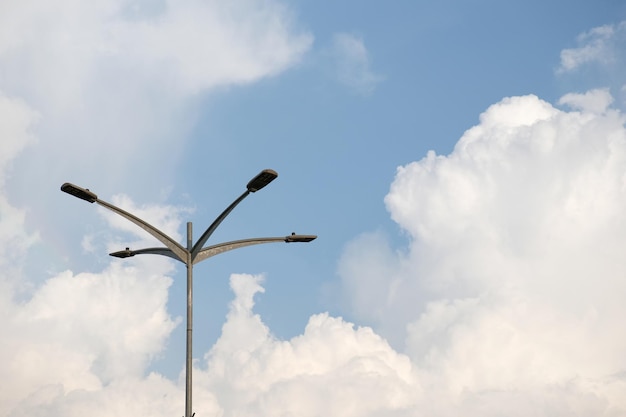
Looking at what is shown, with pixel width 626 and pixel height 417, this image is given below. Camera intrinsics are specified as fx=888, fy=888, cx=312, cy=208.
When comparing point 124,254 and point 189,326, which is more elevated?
point 124,254

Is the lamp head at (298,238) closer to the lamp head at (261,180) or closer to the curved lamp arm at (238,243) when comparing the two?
the curved lamp arm at (238,243)

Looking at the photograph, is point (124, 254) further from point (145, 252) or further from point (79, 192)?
point (79, 192)

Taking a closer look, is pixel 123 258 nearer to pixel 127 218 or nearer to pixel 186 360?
pixel 127 218

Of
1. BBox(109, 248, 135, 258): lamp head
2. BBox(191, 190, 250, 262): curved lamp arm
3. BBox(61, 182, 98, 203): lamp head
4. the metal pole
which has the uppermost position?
BBox(109, 248, 135, 258): lamp head

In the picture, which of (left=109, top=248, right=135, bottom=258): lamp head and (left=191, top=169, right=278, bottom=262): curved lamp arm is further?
(left=109, top=248, right=135, bottom=258): lamp head

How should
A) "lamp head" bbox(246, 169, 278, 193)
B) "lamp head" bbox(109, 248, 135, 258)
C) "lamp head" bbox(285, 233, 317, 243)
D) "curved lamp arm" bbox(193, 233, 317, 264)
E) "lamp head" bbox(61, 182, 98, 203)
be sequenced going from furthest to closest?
"lamp head" bbox(109, 248, 135, 258), "lamp head" bbox(285, 233, 317, 243), "curved lamp arm" bbox(193, 233, 317, 264), "lamp head" bbox(61, 182, 98, 203), "lamp head" bbox(246, 169, 278, 193)

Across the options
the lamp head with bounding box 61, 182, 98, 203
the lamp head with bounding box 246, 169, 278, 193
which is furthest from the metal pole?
the lamp head with bounding box 61, 182, 98, 203

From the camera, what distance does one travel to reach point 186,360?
2100 centimetres

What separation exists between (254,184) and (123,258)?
6148 mm

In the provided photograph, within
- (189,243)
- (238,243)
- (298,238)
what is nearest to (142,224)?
(189,243)

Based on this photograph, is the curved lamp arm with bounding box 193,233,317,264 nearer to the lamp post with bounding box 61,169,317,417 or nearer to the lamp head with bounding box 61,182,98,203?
the lamp post with bounding box 61,169,317,417

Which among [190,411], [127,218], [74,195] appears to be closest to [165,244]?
[127,218]

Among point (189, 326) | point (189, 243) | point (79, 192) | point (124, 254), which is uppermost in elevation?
point (124, 254)

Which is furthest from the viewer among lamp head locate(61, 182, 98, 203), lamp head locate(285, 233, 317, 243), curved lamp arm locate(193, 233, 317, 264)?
lamp head locate(285, 233, 317, 243)
